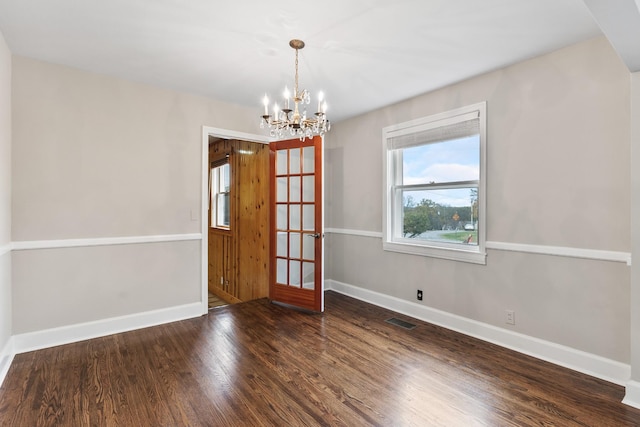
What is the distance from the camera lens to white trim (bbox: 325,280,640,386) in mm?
2326

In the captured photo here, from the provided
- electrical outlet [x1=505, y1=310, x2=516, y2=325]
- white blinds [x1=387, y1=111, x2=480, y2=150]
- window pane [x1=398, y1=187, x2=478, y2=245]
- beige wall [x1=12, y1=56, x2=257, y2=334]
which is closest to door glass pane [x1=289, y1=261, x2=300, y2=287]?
beige wall [x1=12, y1=56, x2=257, y2=334]

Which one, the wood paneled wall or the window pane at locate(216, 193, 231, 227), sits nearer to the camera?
the wood paneled wall

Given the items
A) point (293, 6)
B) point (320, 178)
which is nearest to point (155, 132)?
point (320, 178)

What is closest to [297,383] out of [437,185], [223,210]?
[437,185]

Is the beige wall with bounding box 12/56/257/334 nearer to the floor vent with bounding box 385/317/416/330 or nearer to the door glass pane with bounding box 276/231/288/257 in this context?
the door glass pane with bounding box 276/231/288/257

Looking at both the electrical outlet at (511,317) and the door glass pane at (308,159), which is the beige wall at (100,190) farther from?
the electrical outlet at (511,317)

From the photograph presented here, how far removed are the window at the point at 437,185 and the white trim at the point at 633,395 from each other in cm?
126

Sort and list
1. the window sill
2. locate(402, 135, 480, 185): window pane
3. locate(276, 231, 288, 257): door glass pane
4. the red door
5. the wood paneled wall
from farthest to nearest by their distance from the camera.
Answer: the wood paneled wall < locate(276, 231, 288, 257): door glass pane < the red door < locate(402, 135, 480, 185): window pane < the window sill

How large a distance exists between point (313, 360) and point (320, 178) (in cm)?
199

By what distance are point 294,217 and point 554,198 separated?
8.84 ft

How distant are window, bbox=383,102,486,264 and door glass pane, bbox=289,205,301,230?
1102 mm

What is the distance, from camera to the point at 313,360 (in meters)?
2.62

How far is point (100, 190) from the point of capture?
3.10 metres

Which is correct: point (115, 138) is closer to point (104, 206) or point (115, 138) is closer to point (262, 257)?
point (104, 206)
